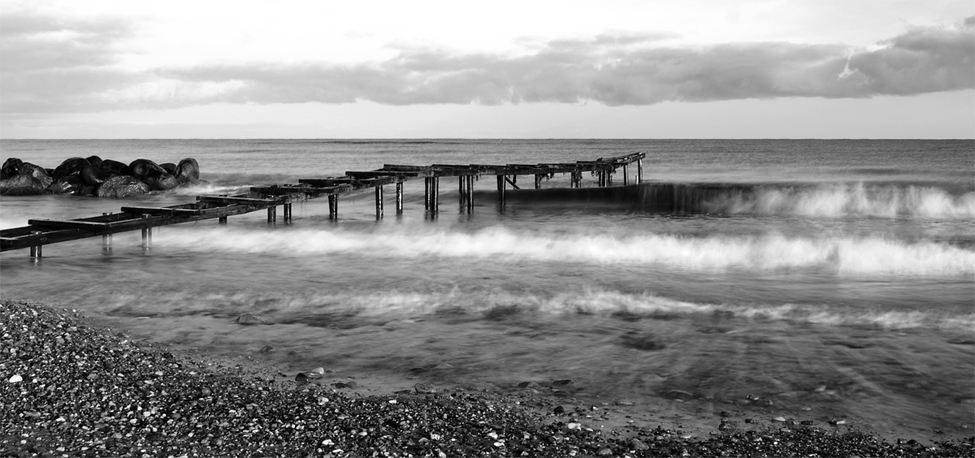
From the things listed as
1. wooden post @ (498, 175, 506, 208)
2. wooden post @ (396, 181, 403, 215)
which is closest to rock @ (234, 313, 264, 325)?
wooden post @ (396, 181, 403, 215)

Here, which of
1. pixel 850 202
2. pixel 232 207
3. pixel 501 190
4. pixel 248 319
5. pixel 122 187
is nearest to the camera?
pixel 248 319

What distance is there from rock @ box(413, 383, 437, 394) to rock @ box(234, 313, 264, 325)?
3.16m

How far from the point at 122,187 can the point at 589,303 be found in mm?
26082

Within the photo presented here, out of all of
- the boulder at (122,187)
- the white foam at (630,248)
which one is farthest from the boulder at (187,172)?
the white foam at (630,248)

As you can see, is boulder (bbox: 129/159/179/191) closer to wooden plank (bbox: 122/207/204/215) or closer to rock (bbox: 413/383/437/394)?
wooden plank (bbox: 122/207/204/215)

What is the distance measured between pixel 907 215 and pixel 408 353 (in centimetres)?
2268

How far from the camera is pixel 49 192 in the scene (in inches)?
1243

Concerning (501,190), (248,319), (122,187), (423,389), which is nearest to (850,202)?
(501,190)

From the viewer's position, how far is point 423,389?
6.77m

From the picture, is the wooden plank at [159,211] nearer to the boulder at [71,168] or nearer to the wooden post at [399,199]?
the wooden post at [399,199]

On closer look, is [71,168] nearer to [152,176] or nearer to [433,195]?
[152,176]

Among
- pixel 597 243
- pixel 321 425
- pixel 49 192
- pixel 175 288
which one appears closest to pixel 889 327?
pixel 321 425

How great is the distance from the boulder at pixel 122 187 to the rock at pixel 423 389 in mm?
27788

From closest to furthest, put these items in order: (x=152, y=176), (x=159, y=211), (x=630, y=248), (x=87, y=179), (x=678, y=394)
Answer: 1. (x=678, y=394)
2. (x=159, y=211)
3. (x=630, y=248)
4. (x=87, y=179)
5. (x=152, y=176)
